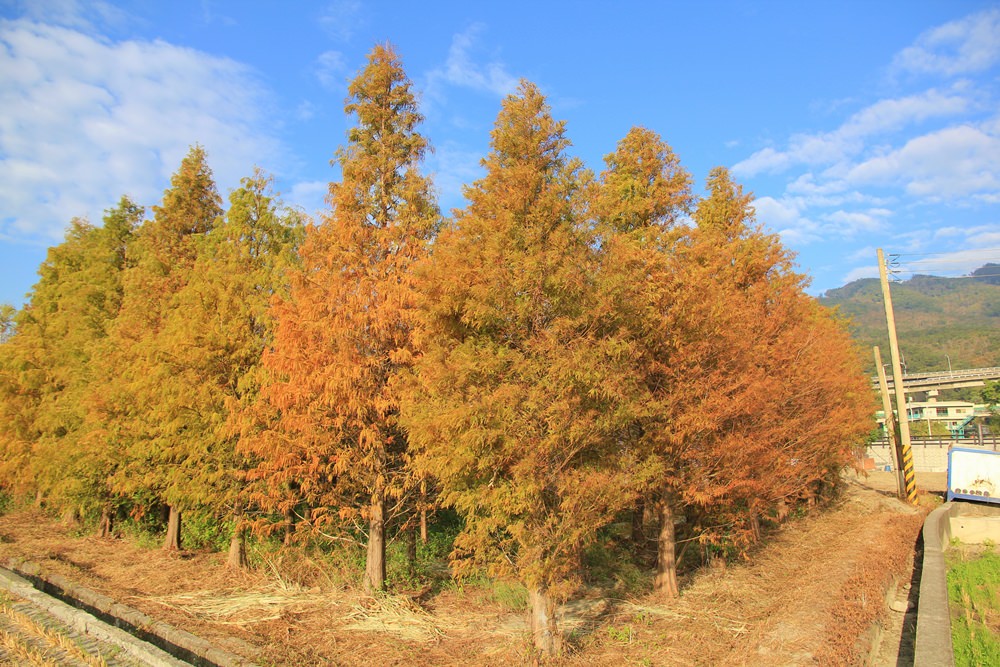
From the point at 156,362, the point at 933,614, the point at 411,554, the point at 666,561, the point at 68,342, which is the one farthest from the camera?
the point at 68,342

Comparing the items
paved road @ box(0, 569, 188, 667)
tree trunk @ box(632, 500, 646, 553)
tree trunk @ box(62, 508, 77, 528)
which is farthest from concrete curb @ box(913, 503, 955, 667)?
tree trunk @ box(62, 508, 77, 528)

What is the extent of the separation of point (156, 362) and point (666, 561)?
11654 mm

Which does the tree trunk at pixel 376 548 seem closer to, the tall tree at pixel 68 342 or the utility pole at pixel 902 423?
the tall tree at pixel 68 342

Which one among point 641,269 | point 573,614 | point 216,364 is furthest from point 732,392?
point 216,364

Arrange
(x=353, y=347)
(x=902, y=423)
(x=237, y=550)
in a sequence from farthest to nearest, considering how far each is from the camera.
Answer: (x=902, y=423)
(x=237, y=550)
(x=353, y=347)

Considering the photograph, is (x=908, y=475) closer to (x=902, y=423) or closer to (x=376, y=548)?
(x=902, y=423)

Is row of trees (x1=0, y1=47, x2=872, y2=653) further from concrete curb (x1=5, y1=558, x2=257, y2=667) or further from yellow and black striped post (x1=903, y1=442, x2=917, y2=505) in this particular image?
yellow and black striped post (x1=903, y1=442, x2=917, y2=505)

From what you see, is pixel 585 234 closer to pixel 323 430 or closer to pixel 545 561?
pixel 545 561

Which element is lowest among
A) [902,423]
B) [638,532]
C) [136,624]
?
[638,532]

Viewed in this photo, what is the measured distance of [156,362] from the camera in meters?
12.7

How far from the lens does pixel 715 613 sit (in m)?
10.5

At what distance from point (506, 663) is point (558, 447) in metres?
3.06

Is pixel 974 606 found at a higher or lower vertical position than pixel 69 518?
lower

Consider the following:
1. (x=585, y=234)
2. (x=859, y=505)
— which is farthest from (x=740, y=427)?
(x=859, y=505)
